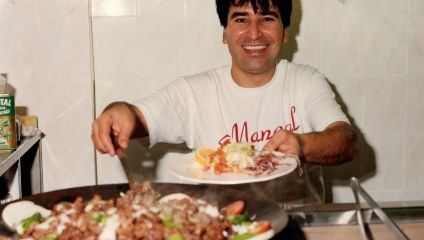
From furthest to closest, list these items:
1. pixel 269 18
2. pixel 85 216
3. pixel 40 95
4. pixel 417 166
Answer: pixel 417 166 → pixel 40 95 → pixel 269 18 → pixel 85 216

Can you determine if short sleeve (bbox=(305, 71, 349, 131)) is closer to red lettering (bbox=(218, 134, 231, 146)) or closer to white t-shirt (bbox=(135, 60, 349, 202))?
white t-shirt (bbox=(135, 60, 349, 202))

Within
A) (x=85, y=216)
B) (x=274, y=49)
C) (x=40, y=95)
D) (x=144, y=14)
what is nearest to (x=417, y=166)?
(x=274, y=49)

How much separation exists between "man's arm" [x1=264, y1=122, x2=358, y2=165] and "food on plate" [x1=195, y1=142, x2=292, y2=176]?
5 centimetres

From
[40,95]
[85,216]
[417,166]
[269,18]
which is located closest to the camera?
[85,216]

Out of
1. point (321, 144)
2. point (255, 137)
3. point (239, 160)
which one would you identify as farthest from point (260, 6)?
point (239, 160)

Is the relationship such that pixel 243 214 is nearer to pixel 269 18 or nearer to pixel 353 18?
pixel 269 18

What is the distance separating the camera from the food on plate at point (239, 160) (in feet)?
5.38

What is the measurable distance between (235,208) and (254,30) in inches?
45.9

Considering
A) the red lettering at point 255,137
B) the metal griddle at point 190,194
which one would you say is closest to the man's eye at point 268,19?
the red lettering at point 255,137

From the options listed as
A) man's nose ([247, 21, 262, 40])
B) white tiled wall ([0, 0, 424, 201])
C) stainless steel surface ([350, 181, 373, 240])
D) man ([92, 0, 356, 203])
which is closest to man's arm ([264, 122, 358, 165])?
man ([92, 0, 356, 203])

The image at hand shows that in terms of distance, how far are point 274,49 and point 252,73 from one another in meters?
0.14

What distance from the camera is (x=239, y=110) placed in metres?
2.30

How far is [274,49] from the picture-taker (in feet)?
7.64

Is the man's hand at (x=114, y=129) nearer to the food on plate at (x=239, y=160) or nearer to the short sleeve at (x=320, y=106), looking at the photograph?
the food on plate at (x=239, y=160)
